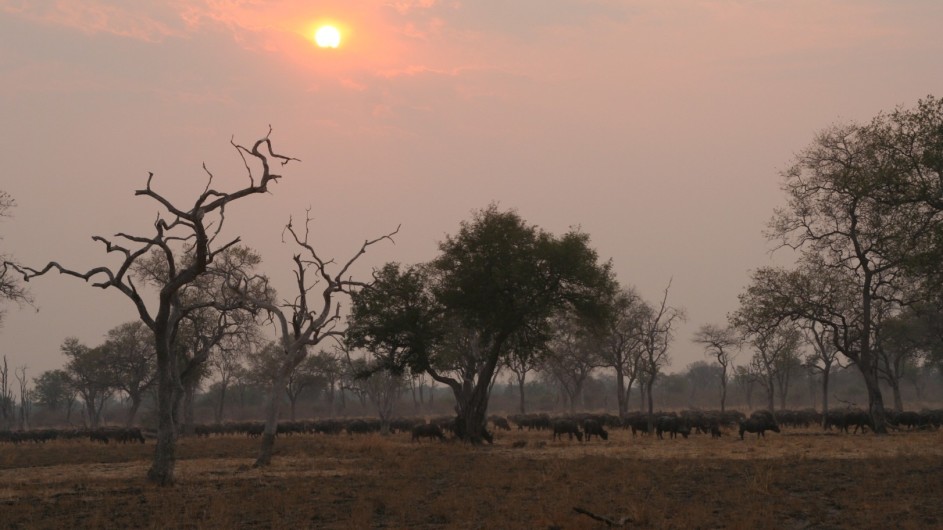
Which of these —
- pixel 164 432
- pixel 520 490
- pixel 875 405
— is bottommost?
pixel 520 490

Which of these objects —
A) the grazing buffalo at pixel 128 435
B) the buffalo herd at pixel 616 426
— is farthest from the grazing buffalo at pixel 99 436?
the grazing buffalo at pixel 128 435

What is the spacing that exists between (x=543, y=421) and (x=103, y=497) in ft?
156

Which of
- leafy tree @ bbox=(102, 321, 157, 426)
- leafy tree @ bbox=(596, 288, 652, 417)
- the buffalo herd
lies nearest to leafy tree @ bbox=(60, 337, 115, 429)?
leafy tree @ bbox=(102, 321, 157, 426)

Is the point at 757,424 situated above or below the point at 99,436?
above

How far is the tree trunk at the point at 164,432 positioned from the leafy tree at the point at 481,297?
1580cm

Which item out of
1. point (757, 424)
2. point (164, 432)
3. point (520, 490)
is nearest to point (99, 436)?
point (164, 432)

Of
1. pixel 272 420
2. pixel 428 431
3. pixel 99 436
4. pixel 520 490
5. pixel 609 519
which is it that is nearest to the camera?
pixel 609 519

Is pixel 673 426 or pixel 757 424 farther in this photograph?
Result: pixel 673 426

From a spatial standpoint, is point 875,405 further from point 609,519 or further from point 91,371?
point 91,371

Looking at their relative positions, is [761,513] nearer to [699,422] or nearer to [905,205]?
[905,205]

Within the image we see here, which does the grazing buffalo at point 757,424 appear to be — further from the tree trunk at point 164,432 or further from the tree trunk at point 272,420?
the tree trunk at point 164,432

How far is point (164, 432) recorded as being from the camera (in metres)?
24.1

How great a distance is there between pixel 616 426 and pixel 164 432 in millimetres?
41954

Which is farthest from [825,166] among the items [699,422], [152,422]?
[152,422]
